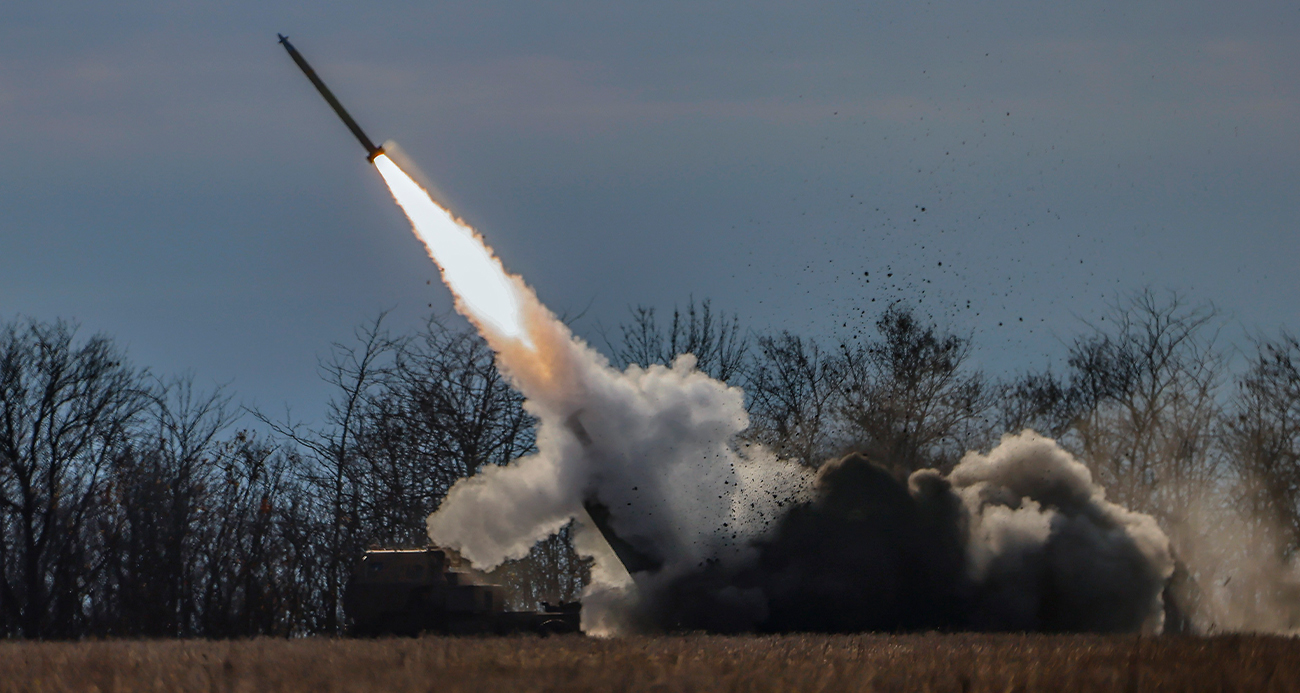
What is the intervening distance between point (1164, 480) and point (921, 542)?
64.3ft

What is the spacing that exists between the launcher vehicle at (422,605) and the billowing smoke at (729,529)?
69cm

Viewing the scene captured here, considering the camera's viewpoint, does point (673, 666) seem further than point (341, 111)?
No

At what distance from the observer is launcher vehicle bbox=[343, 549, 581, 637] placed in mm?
26109

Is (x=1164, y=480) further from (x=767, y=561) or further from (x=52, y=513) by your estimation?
(x=52, y=513)

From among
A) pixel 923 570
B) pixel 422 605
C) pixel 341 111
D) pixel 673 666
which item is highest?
pixel 341 111

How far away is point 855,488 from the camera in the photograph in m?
26.7

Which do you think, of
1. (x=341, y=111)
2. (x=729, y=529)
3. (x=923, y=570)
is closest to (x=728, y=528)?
(x=729, y=529)

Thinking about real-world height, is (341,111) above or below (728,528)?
above

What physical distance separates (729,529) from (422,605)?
6.59 m

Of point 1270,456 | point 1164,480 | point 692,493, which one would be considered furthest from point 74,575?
point 1270,456

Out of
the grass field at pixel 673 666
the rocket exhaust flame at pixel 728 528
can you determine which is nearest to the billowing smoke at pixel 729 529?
the rocket exhaust flame at pixel 728 528

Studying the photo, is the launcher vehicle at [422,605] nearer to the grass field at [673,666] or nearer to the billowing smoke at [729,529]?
the billowing smoke at [729,529]

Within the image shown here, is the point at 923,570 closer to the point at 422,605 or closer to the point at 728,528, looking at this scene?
the point at 728,528

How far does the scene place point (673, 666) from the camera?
46.2 feet
